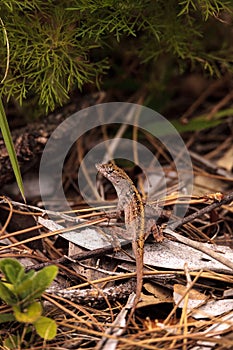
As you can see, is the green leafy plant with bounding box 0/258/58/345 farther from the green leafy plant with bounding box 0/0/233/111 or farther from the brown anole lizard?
the green leafy plant with bounding box 0/0/233/111

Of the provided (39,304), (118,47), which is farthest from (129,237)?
(118,47)

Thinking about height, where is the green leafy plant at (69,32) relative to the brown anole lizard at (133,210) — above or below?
above

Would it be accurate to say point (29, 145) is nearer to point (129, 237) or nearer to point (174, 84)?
point (129, 237)

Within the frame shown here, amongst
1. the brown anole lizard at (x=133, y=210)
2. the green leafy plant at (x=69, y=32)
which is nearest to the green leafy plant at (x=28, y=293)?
the brown anole lizard at (x=133, y=210)

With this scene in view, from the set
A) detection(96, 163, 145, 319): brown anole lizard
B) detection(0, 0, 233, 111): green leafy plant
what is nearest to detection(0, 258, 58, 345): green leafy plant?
detection(96, 163, 145, 319): brown anole lizard

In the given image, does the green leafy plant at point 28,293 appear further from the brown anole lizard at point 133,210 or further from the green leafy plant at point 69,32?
the green leafy plant at point 69,32

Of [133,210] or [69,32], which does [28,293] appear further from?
[69,32]

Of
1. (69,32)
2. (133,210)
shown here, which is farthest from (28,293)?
(69,32)
